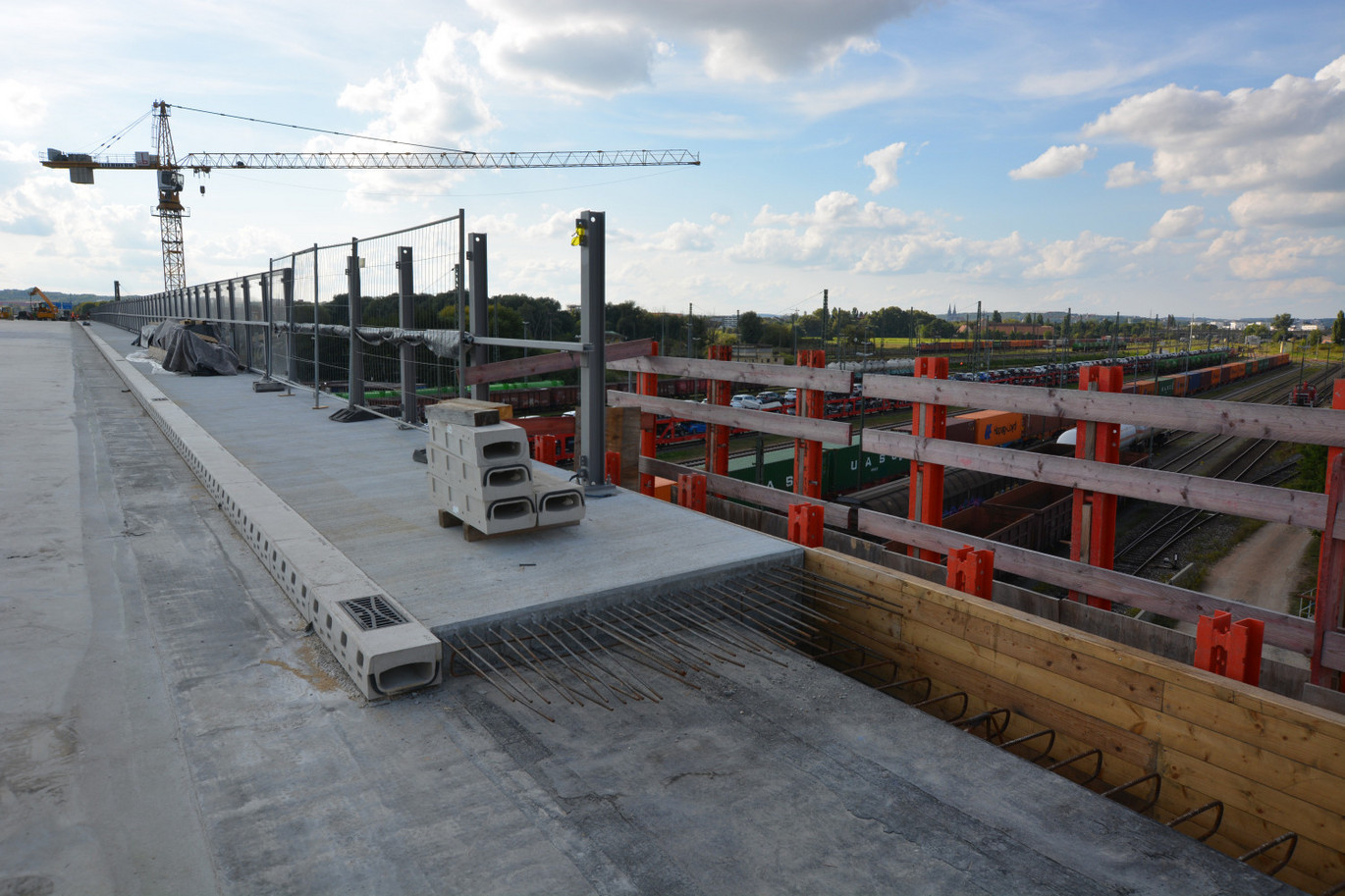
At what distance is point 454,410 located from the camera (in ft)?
23.8

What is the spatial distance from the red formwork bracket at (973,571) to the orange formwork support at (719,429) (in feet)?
15.9

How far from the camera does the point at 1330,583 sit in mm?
5367

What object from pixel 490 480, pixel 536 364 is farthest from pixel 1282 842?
pixel 536 364

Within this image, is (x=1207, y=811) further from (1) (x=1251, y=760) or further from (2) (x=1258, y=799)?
(1) (x=1251, y=760)

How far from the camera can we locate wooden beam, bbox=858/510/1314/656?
5.59 meters

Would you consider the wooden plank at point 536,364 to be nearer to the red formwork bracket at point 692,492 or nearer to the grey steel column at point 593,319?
the grey steel column at point 593,319

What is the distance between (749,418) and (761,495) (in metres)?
0.96

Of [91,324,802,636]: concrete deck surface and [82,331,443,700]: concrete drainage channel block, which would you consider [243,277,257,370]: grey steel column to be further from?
[82,331,443,700]: concrete drainage channel block

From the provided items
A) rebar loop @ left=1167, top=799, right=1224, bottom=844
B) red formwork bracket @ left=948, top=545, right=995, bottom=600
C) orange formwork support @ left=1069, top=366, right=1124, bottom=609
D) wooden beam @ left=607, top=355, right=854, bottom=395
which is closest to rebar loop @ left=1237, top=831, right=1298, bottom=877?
rebar loop @ left=1167, top=799, right=1224, bottom=844

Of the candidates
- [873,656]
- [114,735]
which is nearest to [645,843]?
[114,735]

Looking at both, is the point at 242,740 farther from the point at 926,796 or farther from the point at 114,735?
the point at 926,796

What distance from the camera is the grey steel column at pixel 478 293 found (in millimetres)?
10844

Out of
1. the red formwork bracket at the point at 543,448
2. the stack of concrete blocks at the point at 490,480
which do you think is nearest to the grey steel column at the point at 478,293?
the red formwork bracket at the point at 543,448

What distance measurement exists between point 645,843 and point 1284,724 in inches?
140
